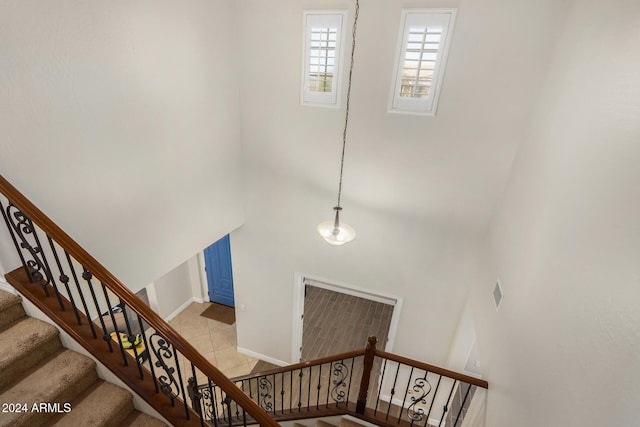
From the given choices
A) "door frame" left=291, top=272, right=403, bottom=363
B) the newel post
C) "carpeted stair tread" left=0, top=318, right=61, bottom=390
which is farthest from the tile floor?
"carpeted stair tread" left=0, top=318, right=61, bottom=390

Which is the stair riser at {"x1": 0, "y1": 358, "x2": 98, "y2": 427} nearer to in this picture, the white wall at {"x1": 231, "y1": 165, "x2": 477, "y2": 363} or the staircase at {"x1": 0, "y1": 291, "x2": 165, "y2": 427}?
the staircase at {"x1": 0, "y1": 291, "x2": 165, "y2": 427}

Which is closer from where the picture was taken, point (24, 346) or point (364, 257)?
point (24, 346)

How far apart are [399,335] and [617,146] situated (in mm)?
4003

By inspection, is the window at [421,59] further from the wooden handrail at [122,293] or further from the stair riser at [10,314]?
the stair riser at [10,314]

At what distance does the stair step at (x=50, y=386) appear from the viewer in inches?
77.6

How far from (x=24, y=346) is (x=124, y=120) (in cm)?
195

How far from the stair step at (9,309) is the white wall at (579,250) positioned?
11.7 feet

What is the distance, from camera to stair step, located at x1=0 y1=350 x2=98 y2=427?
1971 mm

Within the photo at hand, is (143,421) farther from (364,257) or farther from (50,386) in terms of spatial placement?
(364,257)

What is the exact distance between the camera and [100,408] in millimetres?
2180

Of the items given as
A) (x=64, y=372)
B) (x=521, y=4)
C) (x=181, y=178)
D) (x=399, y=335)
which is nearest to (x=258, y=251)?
(x=181, y=178)

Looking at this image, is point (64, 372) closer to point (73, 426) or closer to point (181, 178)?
point (73, 426)

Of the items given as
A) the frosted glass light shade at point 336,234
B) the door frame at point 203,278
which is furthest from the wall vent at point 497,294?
the door frame at point 203,278

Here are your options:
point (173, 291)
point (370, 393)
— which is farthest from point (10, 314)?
point (370, 393)
